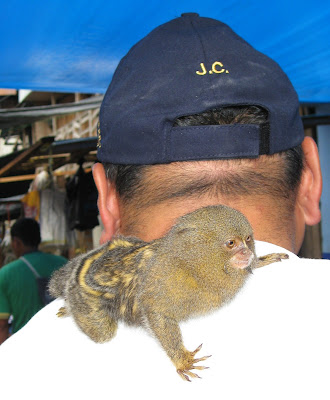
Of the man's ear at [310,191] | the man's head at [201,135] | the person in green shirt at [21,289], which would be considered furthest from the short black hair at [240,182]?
the person in green shirt at [21,289]

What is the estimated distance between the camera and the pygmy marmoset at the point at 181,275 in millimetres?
1228

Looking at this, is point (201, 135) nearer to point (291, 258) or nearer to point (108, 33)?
point (291, 258)

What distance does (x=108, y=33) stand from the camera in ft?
12.1

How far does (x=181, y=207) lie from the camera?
4.89 feet

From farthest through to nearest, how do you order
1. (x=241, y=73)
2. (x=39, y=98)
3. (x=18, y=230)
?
(x=39, y=98), (x=18, y=230), (x=241, y=73)

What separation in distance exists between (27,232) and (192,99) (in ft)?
14.8

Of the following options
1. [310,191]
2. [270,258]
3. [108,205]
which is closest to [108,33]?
[108,205]

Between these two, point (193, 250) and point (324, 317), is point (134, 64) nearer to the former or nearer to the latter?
point (193, 250)

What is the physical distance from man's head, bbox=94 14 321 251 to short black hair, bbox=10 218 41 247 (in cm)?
412

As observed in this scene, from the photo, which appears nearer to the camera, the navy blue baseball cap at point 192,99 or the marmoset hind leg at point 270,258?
the marmoset hind leg at point 270,258

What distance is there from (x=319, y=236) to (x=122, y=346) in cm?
559

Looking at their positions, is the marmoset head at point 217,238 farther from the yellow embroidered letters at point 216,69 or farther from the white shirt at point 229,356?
the yellow embroidered letters at point 216,69

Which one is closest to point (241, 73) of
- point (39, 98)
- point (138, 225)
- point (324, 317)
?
point (138, 225)

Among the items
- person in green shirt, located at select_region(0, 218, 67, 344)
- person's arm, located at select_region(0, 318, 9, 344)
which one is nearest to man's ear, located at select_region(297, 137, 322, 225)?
person in green shirt, located at select_region(0, 218, 67, 344)
